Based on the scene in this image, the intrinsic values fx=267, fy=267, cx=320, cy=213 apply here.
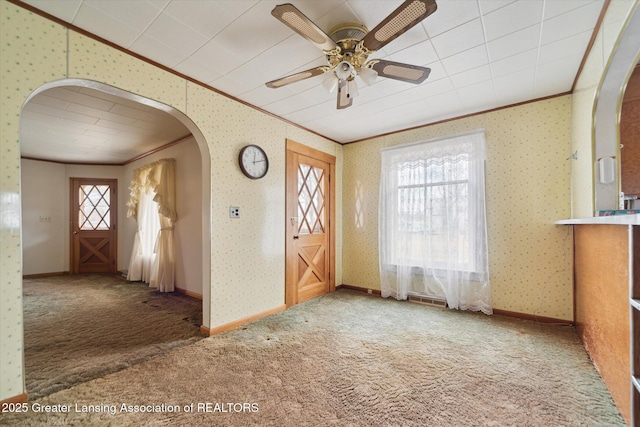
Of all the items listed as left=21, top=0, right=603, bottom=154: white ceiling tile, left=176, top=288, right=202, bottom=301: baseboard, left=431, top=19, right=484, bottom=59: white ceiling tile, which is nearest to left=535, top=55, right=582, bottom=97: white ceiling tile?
left=21, top=0, right=603, bottom=154: white ceiling tile

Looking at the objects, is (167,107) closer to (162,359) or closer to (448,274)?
(162,359)

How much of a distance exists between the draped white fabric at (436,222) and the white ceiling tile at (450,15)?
6.04ft

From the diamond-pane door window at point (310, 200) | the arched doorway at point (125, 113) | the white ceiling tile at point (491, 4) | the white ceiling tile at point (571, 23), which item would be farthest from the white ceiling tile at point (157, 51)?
the white ceiling tile at point (571, 23)

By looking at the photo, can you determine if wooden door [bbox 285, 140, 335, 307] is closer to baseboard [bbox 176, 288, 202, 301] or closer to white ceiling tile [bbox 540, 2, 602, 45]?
baseboard [bbox 176, 288, 202, 301]

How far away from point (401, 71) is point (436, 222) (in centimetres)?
228

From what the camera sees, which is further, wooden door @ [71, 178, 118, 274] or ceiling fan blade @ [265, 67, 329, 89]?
wooden door @ [71, 178, 118, 274]

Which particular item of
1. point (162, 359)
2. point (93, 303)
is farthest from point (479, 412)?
point (93, 303)

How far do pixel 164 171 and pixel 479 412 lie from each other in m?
4.93

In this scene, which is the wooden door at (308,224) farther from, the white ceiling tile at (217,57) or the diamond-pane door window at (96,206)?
the diamond-pane door window at (96,206)

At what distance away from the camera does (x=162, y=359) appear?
2256mm

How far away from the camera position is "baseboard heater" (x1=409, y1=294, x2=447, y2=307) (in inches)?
143

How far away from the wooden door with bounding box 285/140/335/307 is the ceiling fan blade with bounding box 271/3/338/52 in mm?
2058

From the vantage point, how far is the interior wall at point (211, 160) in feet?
5.44

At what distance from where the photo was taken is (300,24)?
151 cm
